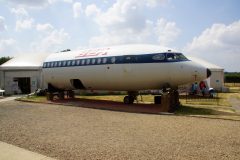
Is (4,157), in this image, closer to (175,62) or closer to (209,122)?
(209,122)

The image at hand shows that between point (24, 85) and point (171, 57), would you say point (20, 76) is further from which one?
point (171, 57)

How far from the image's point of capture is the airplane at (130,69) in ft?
69.8

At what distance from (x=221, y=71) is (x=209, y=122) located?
33.2 meters

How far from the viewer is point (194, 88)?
37531 mm

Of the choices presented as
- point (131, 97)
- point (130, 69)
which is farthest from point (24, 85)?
point (130, 69)

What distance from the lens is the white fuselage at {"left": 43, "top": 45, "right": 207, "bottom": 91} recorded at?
2123cm

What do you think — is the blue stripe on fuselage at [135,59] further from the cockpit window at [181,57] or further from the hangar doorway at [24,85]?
the hangar doorway at [24,85]

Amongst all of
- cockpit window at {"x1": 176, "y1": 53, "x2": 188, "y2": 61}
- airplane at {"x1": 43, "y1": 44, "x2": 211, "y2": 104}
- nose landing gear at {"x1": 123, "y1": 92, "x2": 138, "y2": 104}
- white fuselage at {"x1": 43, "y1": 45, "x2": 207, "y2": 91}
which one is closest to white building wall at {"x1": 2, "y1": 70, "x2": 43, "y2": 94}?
airplane at {"x1": 43, "y1": 44, "x2": 211, "y2": 104}

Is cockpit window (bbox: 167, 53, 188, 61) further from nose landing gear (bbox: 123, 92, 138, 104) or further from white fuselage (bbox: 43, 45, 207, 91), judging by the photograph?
nose landing gear (bbox: 123, 92, 138, 104)

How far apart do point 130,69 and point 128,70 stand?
0.18m

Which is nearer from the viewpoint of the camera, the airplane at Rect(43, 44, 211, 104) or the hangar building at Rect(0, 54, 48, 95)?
the airplane at Rect(43, 44, 211, 104)

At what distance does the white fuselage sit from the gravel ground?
17.0 feet

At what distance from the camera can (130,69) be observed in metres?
22.5

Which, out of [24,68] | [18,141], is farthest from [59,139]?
[24,68]
